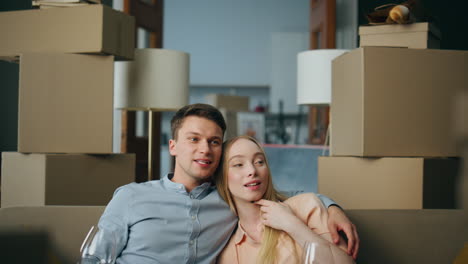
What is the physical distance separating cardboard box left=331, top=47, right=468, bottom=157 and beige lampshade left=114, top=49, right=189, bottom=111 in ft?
3.83

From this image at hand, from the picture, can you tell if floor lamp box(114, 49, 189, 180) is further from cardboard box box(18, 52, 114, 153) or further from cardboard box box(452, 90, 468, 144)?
cardboard box box(452, 90, 468, 144)

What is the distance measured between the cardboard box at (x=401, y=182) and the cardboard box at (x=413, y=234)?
300 millimetres

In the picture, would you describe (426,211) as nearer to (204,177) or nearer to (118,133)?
(204,177)

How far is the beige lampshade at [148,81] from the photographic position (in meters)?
2.57

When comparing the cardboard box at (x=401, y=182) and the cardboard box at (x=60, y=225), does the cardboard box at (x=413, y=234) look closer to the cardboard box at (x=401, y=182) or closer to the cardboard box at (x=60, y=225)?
the cardboard box at (x=401, y=182)

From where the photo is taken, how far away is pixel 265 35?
655cm

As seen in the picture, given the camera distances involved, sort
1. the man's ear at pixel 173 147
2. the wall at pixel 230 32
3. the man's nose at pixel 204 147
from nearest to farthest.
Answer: the man's nose at pixel 204 147 → the man's ear at pixel 173 147 → the wall at pixel 230 32

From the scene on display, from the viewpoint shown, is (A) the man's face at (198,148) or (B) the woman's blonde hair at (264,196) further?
(A) the man's face at (198,148)

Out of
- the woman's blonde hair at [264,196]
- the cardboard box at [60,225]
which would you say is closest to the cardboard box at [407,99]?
the woman's blonde hair at [264,196]

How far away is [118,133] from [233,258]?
104 inches

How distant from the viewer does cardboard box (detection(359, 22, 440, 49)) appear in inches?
72.2

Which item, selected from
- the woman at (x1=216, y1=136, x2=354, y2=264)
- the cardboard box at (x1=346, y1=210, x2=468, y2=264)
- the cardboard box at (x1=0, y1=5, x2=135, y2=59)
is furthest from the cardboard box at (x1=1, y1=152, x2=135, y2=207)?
the cardboard box at (x1=346, y1=210, x2=468, y2=264)

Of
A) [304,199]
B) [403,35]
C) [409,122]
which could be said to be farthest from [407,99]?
[304,199]

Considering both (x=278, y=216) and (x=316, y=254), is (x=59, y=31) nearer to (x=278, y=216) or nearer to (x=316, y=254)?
(x=278, y=216)
